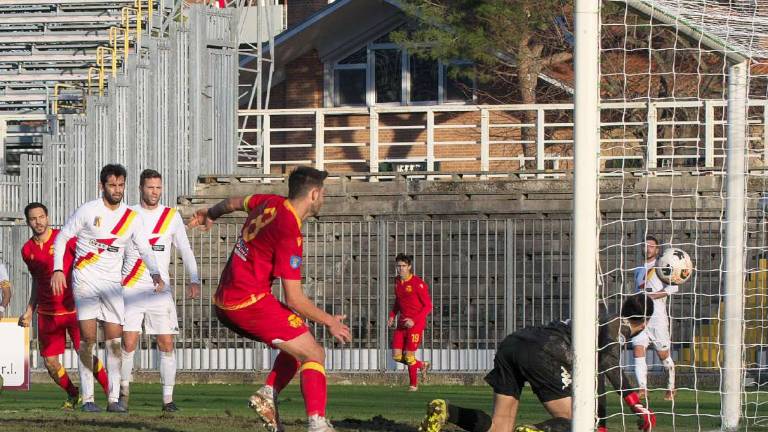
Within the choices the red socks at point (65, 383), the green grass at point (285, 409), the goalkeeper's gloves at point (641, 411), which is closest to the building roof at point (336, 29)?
the green grass at point (285, 409)

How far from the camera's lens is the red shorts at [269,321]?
383 inches

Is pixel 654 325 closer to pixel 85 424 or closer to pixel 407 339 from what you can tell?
pixel 407 339

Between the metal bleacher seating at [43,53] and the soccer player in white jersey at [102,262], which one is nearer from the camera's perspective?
the soccer player in white jersey at [102,262]

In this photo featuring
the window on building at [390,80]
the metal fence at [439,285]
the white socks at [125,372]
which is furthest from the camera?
the window on building at [390,80]

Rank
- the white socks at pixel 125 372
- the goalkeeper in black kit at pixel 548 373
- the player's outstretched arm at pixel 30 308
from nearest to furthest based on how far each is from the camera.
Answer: the goalkeeper in black kit at pixel 548 373 → the white socks at pixel 125 372 → the player's outstretched arm at pixel 30 308

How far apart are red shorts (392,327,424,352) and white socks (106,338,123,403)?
7090mm

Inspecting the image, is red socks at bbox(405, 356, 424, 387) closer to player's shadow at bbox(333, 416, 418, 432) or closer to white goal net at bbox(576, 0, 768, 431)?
white goal net at bbox(576, 0, 768, 431)

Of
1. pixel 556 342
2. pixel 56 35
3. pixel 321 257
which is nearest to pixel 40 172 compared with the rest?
pixel 321 257

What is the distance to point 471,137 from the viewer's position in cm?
3456

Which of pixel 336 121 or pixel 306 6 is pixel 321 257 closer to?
pixel 336 121

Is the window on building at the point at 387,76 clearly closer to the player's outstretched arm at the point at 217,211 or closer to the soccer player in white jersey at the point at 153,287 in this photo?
the soccer player in white jersey at the point at 153,287

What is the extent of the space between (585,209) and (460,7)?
21702 mm

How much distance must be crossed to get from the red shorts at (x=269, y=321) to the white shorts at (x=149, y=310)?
408 centimetres

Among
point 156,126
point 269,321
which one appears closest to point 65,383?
point 269,321
